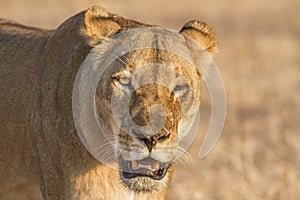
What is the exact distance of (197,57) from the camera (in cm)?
579

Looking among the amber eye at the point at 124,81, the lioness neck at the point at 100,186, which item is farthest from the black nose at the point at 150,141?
the lioness neck at the point at 100,186

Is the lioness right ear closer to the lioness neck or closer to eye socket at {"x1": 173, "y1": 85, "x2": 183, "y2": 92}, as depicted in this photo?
eye socket at {"x1": 173, "y1": 85, "x2": 183, "y2": 92}

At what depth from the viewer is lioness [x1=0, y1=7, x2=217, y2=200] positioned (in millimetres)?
5309

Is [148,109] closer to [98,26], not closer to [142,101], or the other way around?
[142,101]

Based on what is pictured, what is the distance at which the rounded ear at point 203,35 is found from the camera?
593cm

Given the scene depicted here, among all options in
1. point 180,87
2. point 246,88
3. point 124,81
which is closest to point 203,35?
point 180,87

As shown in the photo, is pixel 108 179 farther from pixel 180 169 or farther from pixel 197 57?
pixel 180 169

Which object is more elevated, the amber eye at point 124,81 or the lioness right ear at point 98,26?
the lioness right ear at point 98,26

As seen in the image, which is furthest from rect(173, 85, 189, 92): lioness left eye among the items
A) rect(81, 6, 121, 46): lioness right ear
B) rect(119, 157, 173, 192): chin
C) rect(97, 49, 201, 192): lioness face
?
rect(81, 6, 121, 46): lioness right ear

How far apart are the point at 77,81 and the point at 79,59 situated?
0.44 feet

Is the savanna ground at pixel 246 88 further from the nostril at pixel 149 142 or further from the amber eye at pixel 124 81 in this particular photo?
the nostril at pixel 149 142

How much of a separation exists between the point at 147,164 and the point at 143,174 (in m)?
Result: 0.08

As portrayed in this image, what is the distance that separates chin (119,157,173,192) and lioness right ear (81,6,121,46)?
626 mm

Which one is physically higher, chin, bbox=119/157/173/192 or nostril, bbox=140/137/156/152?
nostril, bbox=140/137/156/152
